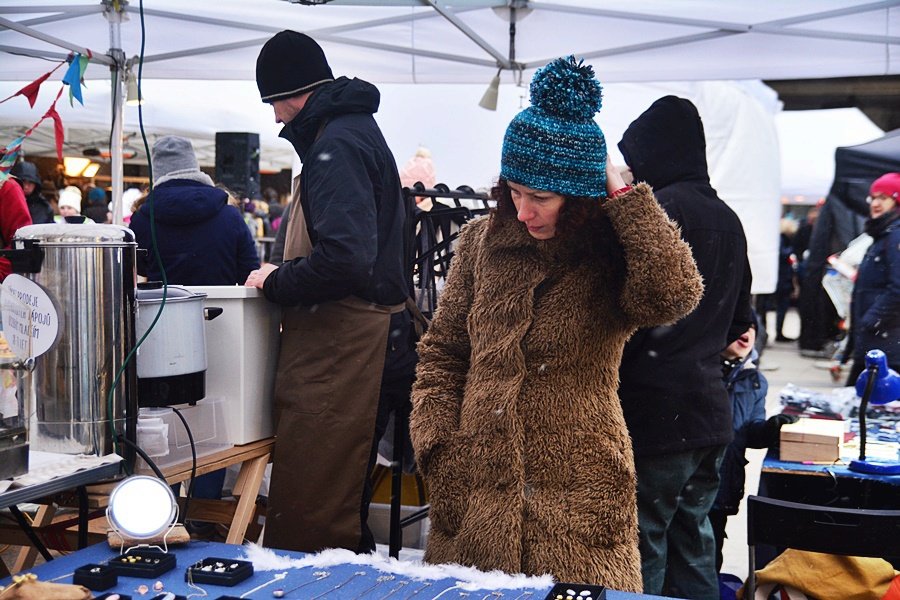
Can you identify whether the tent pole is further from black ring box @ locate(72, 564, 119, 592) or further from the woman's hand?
black ring box @ locate(72, 564, 119, 592)

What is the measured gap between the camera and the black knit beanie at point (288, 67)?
2578 mm

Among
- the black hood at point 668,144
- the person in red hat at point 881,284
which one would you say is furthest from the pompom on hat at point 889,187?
the black hood at point 668,144

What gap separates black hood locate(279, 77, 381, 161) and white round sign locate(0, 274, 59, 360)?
3.46ft

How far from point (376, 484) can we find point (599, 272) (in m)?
2.16

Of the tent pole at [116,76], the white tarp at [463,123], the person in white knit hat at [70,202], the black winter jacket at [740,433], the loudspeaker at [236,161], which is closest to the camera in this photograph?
the black winter jacket at [740,433]

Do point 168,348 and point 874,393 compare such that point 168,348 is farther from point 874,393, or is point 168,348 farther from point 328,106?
point 874,393

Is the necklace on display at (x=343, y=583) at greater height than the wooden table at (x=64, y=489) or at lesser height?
lesser

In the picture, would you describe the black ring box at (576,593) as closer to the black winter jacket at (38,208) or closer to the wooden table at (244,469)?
the wooden table at (244,469)

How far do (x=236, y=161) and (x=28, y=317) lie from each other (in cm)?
492

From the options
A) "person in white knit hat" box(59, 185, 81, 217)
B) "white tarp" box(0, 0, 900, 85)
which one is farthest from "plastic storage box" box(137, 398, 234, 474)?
"person in white knit hat" box(59, 185, 81, 217)

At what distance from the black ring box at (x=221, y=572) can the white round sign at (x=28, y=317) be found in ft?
Result: 1.64

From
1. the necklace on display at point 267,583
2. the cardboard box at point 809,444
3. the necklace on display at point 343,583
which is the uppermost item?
the necklace on display at point 267,583

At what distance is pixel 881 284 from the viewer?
18.5 feet

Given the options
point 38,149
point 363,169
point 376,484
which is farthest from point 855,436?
point 38,149
